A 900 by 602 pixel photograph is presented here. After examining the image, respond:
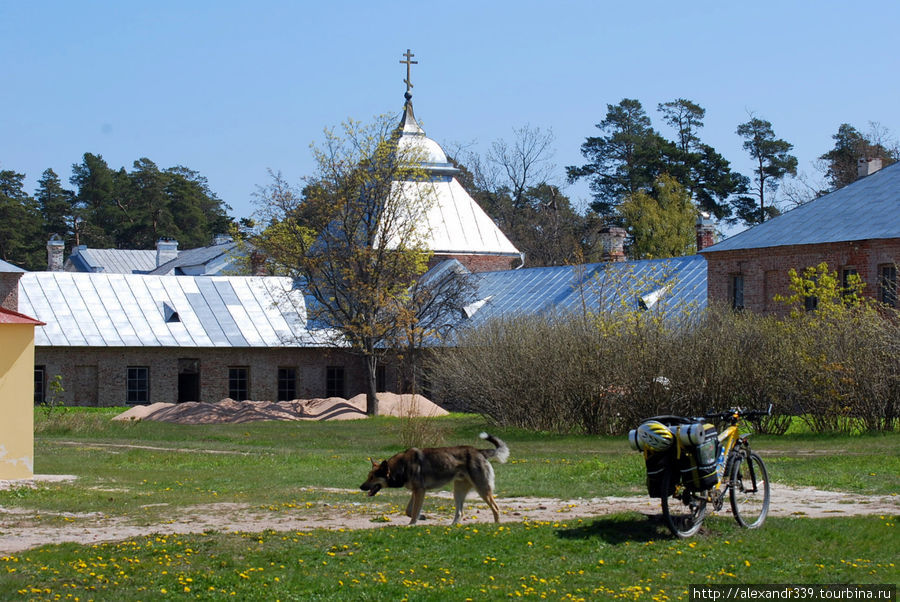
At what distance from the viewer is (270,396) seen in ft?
146

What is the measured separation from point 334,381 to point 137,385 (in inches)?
301

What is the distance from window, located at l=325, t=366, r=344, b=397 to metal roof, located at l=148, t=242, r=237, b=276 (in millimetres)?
28501

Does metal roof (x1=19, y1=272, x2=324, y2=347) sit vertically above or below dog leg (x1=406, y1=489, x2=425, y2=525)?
above

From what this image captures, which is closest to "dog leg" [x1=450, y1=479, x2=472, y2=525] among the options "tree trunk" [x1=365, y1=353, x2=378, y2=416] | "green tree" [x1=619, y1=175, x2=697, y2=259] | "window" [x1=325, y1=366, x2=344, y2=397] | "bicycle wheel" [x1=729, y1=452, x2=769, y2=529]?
"bicycle wheel" [x1=729, y1=452, x2=769, y2=529]

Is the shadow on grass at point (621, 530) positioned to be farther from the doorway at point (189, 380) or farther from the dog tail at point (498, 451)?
the doorway at point (189, 380)

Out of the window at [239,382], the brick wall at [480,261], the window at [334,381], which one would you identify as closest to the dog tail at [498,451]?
the window at [239,382]

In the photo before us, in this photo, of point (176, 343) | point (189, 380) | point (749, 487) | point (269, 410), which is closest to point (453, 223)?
point (189, 380)

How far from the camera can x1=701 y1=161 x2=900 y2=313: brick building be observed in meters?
32.1

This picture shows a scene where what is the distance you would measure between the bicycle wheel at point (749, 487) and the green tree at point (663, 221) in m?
49.5

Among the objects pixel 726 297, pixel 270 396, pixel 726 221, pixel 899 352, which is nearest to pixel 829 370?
pixel 899 352

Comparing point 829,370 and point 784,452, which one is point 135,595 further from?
point 829,370

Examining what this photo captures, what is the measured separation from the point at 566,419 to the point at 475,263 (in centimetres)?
2508

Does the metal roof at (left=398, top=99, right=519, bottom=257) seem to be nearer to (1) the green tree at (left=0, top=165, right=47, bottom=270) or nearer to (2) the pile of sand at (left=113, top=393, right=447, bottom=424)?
(2) the pile of sand at (left=113, top=393, right=447, bottom=424)

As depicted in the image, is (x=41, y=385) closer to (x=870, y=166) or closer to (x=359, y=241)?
(x=359, y=241)
